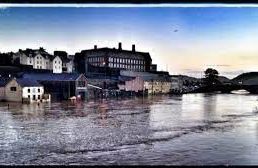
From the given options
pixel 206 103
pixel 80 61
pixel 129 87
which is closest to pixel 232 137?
pixel 206 103

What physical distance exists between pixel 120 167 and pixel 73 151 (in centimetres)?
79

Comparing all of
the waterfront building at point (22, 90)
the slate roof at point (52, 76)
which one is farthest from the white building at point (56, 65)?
the waterfront building at point (22, 90)

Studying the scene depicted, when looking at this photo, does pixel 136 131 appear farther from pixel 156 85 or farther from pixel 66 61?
pixel 66 61

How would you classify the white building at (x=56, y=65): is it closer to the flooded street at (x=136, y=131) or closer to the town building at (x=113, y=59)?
the town building at (x=113, y=59)

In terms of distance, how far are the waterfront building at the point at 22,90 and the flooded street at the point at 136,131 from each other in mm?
126

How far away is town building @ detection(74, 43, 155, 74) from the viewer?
14.1 ft

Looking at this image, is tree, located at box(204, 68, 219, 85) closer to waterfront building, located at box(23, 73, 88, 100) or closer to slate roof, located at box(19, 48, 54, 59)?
waterfront building, located at box(23, 73, 88, 100)

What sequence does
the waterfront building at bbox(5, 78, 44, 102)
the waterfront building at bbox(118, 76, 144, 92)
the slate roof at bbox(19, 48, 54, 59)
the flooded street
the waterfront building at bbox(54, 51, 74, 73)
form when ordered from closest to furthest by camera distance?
the flooded street < the slate roof at bbox(19, 48, 54, 59) < the waterfront building at bbox(54, 51, 74, 73) < the waterfront building at bbox(5, 78, 44, 102) < the waterfront building at bbox(118, 76, 144, 92)

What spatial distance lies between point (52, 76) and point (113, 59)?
2.72 feet

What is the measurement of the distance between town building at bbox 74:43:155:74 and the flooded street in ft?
1.78

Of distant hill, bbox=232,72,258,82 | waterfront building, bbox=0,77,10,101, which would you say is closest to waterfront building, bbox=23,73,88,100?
waterfront building, bbox=0,77,10,101

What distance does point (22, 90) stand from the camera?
4.75 metres

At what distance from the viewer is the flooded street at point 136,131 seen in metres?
3.68

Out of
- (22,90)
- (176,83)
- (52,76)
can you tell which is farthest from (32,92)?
(176,83)
